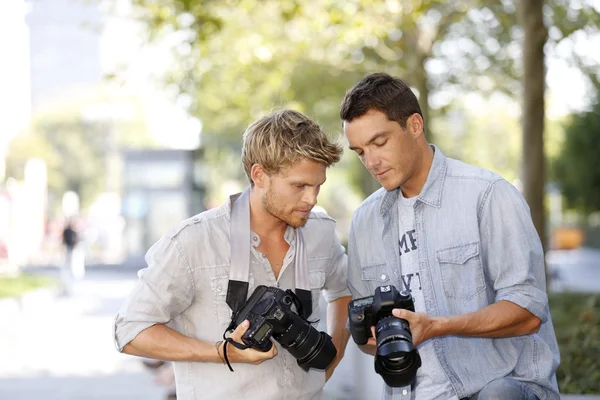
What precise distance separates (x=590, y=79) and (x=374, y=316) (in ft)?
38.7

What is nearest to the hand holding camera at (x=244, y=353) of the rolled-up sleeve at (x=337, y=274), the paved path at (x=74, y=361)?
the rolled-up sleeve at (x=337, y=274)

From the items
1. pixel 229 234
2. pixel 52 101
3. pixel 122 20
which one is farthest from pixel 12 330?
pixel 52 101

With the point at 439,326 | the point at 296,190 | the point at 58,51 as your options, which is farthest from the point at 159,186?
the point at 58,51

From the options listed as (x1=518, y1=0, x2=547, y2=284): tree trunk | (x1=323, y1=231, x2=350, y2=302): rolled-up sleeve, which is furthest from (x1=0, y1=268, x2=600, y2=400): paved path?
(x1=518, y1=0, x2=547, y2=284): tree trunk

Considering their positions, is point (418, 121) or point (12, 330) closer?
point (418, 121)

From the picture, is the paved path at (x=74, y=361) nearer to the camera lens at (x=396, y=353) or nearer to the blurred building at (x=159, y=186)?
the camera lens at (x=396, y=353)

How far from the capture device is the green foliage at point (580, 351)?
6.35 metres

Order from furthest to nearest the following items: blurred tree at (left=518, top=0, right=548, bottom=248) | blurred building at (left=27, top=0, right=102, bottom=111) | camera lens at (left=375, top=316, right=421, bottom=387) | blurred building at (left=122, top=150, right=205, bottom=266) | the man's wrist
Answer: blurred building at (left=27, top=0, right=102, bottom=111), blurred building at (left=122, top=150, right=205, bottom=266), blurred tree at (left=518, top=0, right=548, bottom=248), the man's wrist, camera lens at (left=375, top=316, right=421, bottom=387)

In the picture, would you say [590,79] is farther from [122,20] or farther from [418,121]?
[418,121]

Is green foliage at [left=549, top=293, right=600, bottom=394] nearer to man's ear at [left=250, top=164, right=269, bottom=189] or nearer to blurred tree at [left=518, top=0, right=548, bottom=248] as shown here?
blurred tree at [left=518, top=0, right=548, bottom=248]

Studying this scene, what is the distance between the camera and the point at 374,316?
10.3 feet

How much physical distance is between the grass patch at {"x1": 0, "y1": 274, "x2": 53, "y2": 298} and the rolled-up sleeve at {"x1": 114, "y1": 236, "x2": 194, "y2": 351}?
14.7m

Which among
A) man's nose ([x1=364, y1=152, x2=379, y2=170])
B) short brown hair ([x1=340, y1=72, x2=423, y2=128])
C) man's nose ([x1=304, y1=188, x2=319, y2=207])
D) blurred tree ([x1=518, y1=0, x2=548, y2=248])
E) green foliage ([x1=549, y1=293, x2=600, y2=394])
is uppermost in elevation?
blurred tree ([x1=518, y1=0, x2=548, y2=248])

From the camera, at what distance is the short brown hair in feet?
11.5
